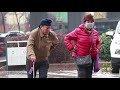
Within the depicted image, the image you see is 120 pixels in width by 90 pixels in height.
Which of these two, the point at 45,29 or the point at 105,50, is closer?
the point at 45,29

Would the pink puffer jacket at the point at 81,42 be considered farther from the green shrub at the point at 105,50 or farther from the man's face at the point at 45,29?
the green shrub at the point at 105,50

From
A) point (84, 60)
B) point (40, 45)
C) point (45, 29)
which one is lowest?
point (84, 60)

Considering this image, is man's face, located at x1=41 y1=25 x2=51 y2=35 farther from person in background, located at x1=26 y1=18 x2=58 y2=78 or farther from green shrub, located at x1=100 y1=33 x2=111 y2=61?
green shrub, located at x1=100 y1=33 x2=111 y2=61

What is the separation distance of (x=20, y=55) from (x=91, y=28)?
16.5 feet

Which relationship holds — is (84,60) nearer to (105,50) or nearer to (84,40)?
(84,40)

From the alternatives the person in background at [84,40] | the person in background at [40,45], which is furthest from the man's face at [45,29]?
the person in background at [84,40]

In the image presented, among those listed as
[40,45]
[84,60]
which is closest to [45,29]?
[40,45]

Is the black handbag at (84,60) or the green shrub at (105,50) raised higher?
the black handbag at (84,60)

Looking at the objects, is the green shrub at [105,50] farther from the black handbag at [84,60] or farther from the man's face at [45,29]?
the man's face at [45,29]

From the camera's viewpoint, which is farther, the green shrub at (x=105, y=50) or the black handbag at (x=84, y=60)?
the green shrub at (x=105, y=50)

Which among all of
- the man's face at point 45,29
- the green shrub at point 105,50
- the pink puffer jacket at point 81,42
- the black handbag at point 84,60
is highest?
the man's face at point 45,29
